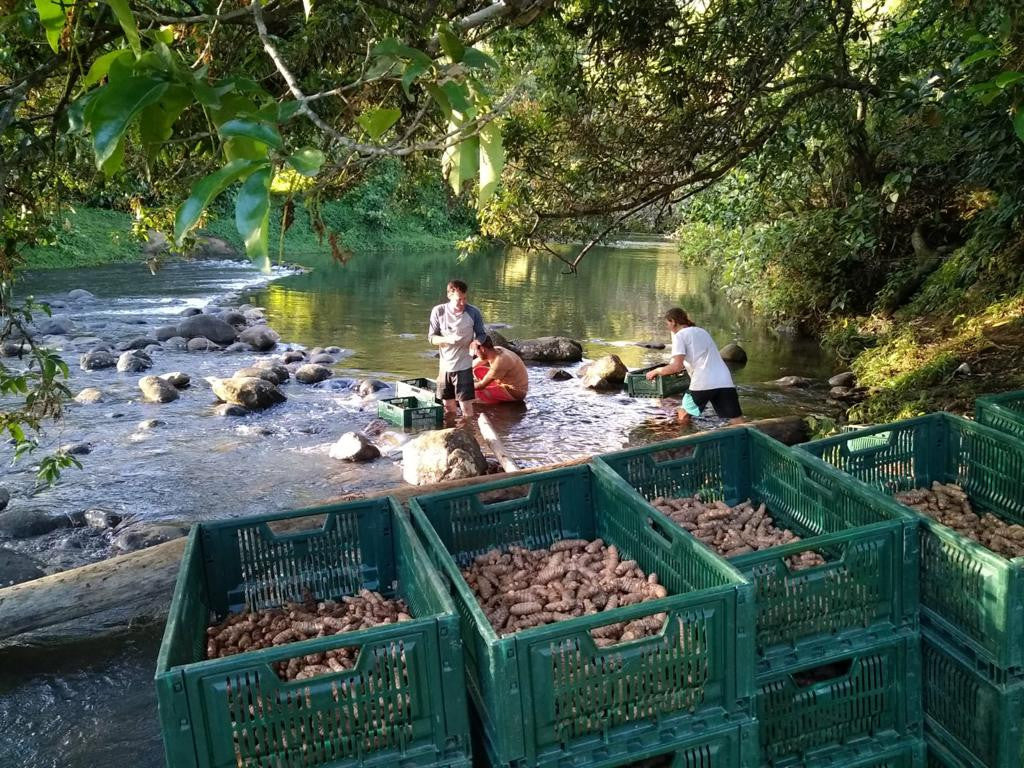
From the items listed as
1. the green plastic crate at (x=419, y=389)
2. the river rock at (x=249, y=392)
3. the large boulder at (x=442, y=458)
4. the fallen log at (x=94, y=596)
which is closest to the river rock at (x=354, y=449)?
the large boulder at (x=442, y=458)

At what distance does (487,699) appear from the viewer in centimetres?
276

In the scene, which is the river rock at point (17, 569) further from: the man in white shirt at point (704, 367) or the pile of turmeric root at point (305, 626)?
the man in white shirt at point (704, 367)

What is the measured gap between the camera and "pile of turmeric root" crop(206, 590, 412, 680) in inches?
119

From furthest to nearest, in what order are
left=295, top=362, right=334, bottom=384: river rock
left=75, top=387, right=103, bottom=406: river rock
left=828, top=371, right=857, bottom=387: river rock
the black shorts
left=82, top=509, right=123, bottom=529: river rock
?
1. left=295, top=362, right=334, bottom=384: river rock
2. left=828, top=371, right=857, bottom=387: river rock
3. left=75, top=387, right=103, bottom=406: river rock
4. the black shorts
5. left=82, top=509, right=123, bottom=529: river rock

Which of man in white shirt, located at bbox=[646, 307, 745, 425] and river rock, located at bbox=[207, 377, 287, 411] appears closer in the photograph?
man in white shirt, located at bbox=[646, 307, 745, 425]

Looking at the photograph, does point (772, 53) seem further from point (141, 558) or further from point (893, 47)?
point (141, 558)

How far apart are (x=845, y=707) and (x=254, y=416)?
29.1ft

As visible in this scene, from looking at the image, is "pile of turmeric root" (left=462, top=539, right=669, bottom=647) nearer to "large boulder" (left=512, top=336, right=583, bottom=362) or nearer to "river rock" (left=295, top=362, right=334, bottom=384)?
"river rock" (left=295, top=362, right=334, bottom=384)

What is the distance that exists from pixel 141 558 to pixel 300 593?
1677 mm

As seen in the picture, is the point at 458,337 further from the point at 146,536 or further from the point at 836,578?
the point at 836,578

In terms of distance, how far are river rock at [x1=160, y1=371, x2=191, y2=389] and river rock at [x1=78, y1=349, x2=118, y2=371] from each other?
5.47 feet

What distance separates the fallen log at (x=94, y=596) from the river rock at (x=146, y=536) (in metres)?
1.74

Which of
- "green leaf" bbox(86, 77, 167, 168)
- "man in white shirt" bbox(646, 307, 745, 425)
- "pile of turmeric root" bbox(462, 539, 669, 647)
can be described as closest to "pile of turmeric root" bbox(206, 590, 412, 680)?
"pile of turmeric root" bbox(462, 539, 669, 647)

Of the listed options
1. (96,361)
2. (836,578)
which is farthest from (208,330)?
(836,578)
